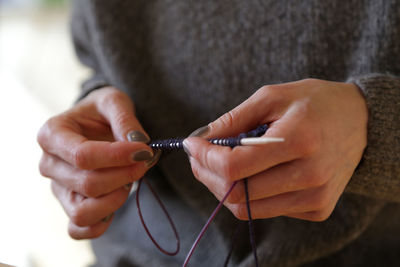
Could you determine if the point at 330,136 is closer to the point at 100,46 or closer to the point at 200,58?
the point at 200,58

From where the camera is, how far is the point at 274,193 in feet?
1.53

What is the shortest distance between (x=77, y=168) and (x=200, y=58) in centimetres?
31

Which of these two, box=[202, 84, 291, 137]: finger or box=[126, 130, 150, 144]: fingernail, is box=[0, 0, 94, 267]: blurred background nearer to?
box=[126, 130, 150, 144]: fingernail

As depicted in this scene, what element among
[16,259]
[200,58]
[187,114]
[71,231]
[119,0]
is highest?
[119,0]

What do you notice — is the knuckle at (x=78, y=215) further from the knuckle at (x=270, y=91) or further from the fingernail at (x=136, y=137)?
the knuckle at (x=270, y=91)

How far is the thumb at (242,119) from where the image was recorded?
1.56ft

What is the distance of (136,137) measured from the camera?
1.97 feet

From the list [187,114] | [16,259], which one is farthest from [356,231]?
[16,259]

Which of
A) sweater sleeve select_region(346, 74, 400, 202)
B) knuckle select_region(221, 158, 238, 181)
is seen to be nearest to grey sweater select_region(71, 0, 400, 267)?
sweater sleeve select_region(346, 74, 400, 202)

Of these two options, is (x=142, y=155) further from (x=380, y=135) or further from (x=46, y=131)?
(x=380, y=135)

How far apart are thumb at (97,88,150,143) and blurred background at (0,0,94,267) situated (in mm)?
255

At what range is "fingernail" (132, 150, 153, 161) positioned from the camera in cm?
57

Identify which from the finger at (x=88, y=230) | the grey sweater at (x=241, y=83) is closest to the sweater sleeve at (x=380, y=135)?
the grey sweater at (x=241, y=83)

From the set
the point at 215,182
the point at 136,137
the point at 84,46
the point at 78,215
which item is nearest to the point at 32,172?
the point at 84,46
